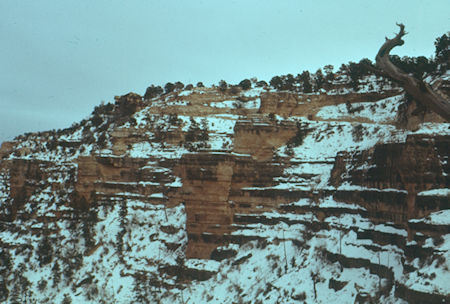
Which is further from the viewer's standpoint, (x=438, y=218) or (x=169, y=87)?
(x=169, y=87)

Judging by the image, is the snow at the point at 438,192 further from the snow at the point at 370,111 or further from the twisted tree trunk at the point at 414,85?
the snow at the point at 370,111

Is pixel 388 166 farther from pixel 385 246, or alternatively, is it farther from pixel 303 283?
pixel 303 283

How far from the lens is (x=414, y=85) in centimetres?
1898

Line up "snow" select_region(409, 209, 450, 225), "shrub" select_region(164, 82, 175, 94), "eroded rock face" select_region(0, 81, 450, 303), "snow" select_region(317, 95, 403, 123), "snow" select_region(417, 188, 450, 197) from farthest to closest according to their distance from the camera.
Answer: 1. "shrub" select_region(164, 82, 175, 94)
2. "snow" select_region(317, 95, 403, 123)
3. "eroded rock face" select_region(0, 81, 450, 303)
4. "snow" select_region(417, 188, 450, 197)
5. "snow" select_region(409, 209, 450, 225)

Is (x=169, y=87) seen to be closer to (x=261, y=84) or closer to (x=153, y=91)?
(x=153, y=91)

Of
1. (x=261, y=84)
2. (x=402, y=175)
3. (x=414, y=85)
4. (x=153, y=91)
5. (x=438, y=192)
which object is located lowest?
(x=438, y=192)

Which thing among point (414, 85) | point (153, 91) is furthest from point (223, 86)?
point (414, 85)

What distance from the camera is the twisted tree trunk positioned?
1866 centimetres

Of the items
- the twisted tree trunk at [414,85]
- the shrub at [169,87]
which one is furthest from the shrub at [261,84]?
the twisted tree trunk at [414,85]

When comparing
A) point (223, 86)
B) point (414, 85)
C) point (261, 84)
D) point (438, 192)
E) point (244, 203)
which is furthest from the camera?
point (261, 84)

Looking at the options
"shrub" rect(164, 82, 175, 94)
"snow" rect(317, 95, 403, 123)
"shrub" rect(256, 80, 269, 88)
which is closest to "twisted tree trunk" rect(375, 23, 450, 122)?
"snow" rect(317, 95, 403, 123)

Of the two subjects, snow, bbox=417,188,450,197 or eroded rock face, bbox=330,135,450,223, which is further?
eroded rock face, bbox=330,135,450,223

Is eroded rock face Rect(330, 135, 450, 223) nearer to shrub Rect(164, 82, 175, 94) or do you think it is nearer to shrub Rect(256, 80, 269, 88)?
shrub Rect(256, 80, 269, 88)

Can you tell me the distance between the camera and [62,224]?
58031mm
